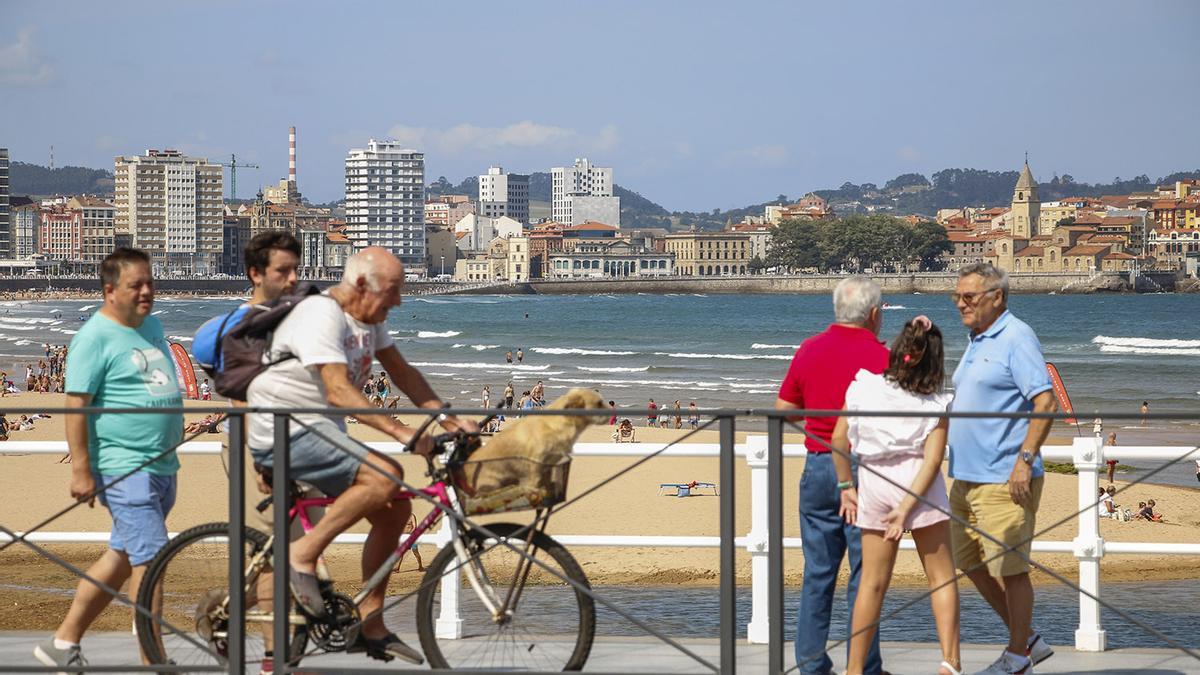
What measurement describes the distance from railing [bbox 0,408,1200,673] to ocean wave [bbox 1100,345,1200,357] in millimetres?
51458

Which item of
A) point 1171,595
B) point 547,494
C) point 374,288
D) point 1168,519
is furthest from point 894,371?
point 1168,519

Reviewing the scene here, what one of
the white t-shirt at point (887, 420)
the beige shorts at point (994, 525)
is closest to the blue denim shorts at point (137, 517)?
the white t-shirt at point (887, 420)

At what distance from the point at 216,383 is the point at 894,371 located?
192 centimetres

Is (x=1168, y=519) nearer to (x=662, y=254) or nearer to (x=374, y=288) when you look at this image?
(x=374, y=288)

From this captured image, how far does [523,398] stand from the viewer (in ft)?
114

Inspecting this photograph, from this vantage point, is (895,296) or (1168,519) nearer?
(1168,519)

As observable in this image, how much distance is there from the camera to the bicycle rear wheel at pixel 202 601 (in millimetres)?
3938

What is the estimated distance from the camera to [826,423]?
4469 millimetres

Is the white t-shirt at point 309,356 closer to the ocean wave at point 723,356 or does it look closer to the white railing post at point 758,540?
the white railing post at point 758,540

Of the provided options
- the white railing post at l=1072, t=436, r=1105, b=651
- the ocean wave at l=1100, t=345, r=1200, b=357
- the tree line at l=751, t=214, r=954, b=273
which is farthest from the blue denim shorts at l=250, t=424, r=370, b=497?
the tree line at l=751, t=214, r=954, b=273

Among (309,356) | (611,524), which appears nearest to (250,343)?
(309,356)

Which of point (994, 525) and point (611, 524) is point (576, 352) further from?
point (994, 525)

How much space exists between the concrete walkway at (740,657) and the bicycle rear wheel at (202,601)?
14.1 inches

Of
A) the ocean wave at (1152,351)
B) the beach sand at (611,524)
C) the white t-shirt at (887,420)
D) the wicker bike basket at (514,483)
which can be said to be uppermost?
the white t-shirt at (887,420)
